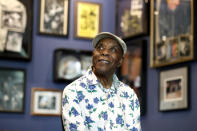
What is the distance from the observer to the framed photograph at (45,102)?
595 cm

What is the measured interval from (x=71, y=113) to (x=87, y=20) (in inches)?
158

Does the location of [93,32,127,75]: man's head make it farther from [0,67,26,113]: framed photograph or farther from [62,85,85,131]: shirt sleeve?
[0,67,26,113]: framed photograph

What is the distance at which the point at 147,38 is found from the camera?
5812 millimetres

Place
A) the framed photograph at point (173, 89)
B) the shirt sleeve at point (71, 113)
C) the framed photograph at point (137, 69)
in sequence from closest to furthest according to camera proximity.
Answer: the shirt sleeve at point (71, 113)
the framed photograph at point (173, 89)
the framed photograph at point (137, 69)

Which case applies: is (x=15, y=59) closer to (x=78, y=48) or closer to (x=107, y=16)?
(x=78, y=48)

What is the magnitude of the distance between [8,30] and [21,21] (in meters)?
0.24

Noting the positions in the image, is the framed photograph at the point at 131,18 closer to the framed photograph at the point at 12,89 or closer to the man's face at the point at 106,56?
the framed photograph at the point at 12,89

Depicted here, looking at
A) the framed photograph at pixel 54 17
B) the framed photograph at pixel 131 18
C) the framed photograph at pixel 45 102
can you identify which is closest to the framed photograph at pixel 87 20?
the framed photograph at pixel 54 17

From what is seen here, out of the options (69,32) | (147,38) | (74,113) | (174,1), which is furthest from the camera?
(69,32)

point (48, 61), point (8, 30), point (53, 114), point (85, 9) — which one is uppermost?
point (85, 9)

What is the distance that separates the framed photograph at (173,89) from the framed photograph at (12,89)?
1939 millimetres

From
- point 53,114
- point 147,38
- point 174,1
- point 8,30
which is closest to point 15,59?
point 8,30

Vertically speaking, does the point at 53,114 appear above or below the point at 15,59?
below

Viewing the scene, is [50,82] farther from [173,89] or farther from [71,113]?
[71,113]
